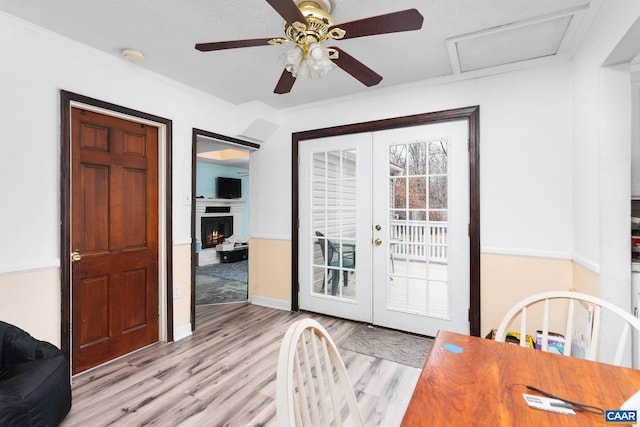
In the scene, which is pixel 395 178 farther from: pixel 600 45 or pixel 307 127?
pixel 600 45

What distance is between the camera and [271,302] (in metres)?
3.94

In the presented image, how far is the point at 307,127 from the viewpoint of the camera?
3.71 metres

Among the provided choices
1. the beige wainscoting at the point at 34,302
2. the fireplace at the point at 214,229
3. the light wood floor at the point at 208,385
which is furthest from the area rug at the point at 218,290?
the beige wainscoting at the point at 34,302

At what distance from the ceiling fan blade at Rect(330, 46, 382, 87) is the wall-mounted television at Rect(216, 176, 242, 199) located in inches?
234

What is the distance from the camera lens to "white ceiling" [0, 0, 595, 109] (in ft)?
6.18

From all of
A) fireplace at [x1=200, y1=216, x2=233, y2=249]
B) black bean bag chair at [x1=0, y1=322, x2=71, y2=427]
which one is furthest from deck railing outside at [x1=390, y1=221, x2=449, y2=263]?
fireplace at [x1=200, y1=216, x2=233, y2=249]

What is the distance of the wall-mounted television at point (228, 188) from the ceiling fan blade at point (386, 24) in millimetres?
6254

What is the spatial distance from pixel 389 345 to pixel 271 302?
1.67 m

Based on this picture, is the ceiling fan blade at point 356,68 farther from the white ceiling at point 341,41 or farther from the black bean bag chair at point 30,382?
the black bean bag chair at point 30,382

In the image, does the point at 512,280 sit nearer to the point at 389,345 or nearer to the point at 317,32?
the point at 389,345

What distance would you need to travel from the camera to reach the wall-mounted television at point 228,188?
7379 millimetres

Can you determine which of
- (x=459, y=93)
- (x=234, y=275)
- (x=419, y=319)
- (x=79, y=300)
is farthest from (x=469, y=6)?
(x=234, y=275)

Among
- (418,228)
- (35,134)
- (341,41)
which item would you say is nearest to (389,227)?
(418,228)

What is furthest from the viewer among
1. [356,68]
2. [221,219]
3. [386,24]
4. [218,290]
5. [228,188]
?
[228,188]
